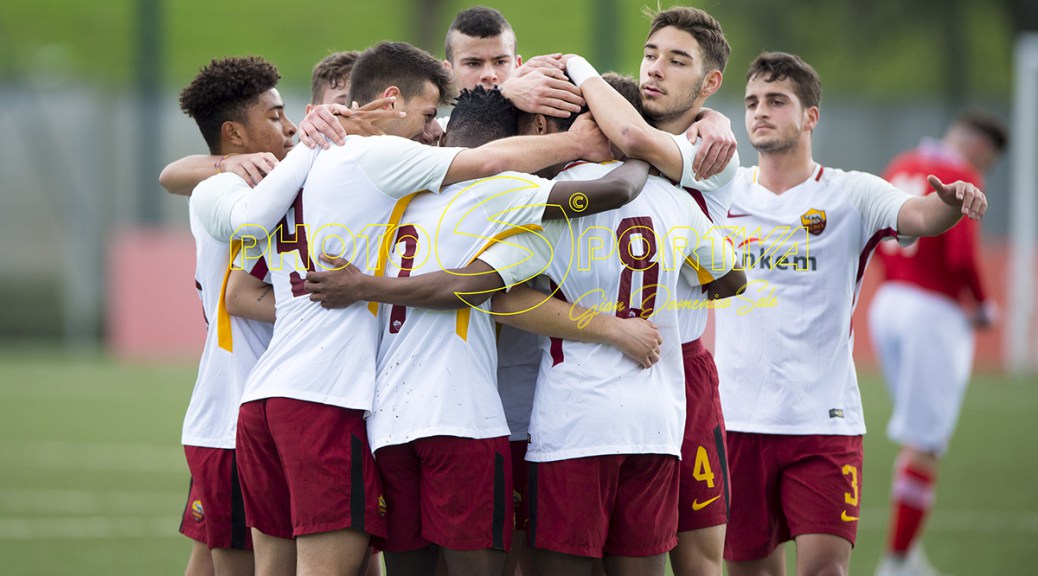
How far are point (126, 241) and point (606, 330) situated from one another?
55.6ft

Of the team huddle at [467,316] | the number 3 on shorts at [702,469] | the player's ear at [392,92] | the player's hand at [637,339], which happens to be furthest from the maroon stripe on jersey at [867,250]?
the player's ear at [392,92]

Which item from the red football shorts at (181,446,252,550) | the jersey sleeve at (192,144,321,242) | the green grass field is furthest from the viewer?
the green grass field

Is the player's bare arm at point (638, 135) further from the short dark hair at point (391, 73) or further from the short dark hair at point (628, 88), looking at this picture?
the short dark hair at point (391, 73)

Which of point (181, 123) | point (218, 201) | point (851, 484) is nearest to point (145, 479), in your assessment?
point (218, 201)

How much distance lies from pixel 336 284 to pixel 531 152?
742mm

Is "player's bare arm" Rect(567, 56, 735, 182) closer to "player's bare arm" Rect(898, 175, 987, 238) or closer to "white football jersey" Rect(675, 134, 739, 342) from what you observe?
"white football jersey" Rect(675, 134, 739, 342)

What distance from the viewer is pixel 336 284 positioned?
3.88 metres

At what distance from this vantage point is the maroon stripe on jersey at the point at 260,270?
4.17m

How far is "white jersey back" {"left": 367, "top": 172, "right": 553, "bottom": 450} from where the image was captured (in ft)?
12.6

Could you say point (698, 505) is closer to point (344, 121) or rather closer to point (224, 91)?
point (344, 121)

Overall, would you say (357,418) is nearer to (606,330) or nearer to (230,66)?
(606,330)

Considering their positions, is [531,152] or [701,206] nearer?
[531,152]

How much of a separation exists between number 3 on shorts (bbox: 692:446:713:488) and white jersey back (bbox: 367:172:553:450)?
772mm

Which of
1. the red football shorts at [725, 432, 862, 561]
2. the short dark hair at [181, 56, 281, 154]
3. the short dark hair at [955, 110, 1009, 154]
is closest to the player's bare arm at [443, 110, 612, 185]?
the short dark hair at [181, 56, 281, 154]
